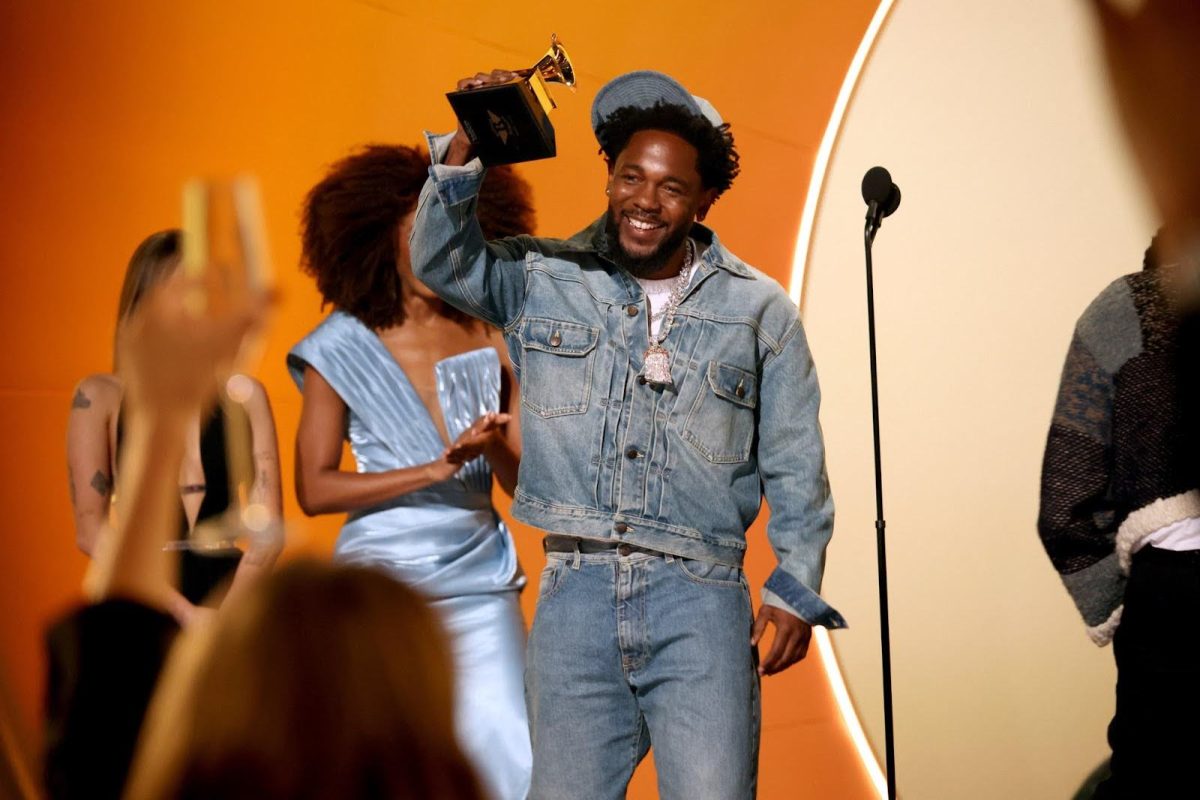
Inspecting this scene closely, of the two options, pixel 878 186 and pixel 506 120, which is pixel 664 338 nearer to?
pixel 506 120

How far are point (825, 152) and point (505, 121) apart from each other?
7.75ft

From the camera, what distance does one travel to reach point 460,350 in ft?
11.8

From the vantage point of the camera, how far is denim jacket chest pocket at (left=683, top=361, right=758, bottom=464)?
8.92ft

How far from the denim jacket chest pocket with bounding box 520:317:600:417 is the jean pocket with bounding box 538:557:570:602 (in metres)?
0.29

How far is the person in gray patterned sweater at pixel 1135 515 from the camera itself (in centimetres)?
248

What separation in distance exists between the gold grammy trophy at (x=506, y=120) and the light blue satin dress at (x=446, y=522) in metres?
0.94

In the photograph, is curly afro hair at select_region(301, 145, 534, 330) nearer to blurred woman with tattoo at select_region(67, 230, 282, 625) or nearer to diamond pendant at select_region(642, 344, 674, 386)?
blurred woman with tattoo at select_region(67, 230, 282, 625)

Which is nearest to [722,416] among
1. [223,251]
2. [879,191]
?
[879,191]

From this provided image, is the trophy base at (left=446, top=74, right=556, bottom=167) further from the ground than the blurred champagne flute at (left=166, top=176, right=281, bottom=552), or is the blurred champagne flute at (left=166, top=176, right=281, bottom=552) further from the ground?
the trophy base at (left=446, top=74, right=556, bottom=167)

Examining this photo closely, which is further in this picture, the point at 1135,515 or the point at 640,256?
the point at 640,256

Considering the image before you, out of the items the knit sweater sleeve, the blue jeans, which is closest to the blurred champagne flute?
the blue jeans

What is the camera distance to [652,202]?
2.78m

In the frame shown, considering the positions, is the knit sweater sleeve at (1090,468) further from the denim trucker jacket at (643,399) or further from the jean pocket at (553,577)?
the jean pocket at (553,577)

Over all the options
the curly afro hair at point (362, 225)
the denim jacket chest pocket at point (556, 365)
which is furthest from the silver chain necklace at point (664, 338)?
the curly afro hair at point (362, 225)
